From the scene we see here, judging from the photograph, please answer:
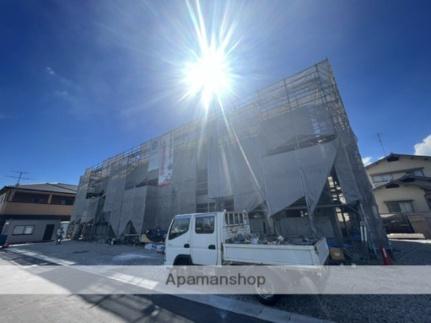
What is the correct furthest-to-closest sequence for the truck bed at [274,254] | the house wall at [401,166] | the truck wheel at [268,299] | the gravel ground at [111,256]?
the house wall at [401,166] → the gravel ground at [111,256] → the truck wheel at [268,299] → the truck bed at [274,254]

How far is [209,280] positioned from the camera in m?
5.88

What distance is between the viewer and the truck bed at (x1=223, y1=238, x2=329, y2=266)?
3.75 metres

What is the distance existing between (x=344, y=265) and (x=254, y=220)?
245 inches

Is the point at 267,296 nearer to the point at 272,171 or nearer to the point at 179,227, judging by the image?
the point at 179,227

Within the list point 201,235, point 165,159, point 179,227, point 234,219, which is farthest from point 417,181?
point 165,159

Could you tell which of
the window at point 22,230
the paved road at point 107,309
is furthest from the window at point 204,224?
the window at point 22,230

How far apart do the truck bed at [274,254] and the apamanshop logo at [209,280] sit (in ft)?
1.70

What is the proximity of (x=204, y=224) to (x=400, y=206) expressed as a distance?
2285 centimetres

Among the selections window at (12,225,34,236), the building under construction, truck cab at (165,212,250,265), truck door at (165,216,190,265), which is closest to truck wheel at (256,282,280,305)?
truck cab at (165,212,250,265)

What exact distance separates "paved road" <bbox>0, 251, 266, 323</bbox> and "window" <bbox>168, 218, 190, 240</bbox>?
167 cm

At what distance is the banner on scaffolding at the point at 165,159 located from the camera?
1666 centimetres

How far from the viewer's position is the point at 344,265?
23.0 feet

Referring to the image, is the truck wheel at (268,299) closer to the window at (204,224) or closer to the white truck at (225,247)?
the white truck at (225,247)

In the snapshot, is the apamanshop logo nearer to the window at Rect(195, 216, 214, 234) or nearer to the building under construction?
the window at Rect(195, 216, 214, 234)
